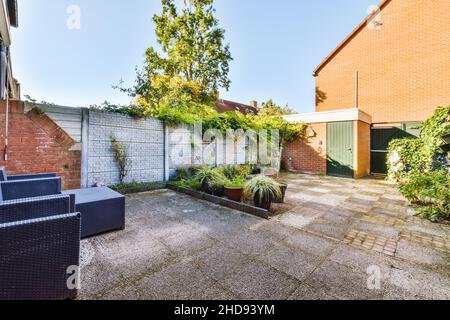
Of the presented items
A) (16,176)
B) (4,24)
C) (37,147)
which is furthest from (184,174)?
(4,24)

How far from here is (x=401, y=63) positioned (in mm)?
8766

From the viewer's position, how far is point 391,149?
7.44 m

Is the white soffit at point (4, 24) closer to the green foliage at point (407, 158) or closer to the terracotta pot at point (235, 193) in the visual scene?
the terracotta pot at point (235, 193)

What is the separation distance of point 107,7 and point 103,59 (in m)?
1.45

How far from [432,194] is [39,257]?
18.2 ft

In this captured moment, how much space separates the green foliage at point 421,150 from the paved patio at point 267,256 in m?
3.70

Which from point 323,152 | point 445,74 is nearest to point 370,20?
point 445,74

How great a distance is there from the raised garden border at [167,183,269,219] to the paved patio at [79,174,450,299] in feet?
0.61

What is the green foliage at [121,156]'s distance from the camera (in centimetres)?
518

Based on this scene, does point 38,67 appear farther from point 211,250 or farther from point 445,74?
point 445,74

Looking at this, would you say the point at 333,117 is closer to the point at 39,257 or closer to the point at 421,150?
the point at 421,150

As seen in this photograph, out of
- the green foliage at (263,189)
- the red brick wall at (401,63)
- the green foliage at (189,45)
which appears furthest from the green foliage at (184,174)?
the red brick wall at (401,63)

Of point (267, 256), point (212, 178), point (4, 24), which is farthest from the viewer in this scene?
Answer: point (212, 178)
